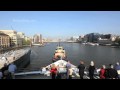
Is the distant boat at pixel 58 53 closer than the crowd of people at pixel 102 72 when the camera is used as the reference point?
No

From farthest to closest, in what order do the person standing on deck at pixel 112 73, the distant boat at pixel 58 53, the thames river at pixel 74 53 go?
the thames river at pixel 74 53 → the distant boat at pixel 58 53 → the person standing on deck at pixel 112 73

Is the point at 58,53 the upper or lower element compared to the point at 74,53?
upper

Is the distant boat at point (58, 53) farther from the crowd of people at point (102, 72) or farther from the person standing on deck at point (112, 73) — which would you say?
the person standing on deck at point (112, 73)

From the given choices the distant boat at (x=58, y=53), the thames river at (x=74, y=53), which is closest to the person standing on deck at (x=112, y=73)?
the thames river at (x=74, y=53)

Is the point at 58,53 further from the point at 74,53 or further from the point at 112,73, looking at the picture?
the point at 112,73

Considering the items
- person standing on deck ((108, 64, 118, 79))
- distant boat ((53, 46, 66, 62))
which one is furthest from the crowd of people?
distant boat ((53, 46, 66, 62))

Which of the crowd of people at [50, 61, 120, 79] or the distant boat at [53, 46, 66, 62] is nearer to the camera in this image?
the crowd of people at [50, 61, 120, 79]

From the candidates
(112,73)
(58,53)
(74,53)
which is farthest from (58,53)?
(112,73)

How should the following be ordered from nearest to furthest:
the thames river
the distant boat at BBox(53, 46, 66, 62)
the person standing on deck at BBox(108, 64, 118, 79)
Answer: the person standing on deck at BBox(108, 64, 118, 79)
the distant boat at BBox(53, 46, 66, 62)
the thames river

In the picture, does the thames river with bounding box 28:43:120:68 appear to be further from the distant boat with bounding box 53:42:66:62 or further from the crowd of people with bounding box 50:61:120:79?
the crowd of people with bounding box 50:61:120:79
